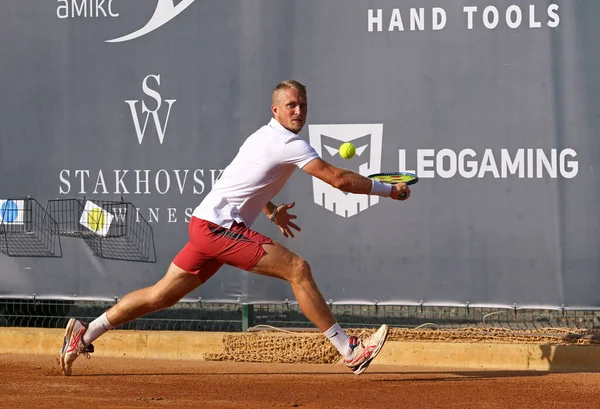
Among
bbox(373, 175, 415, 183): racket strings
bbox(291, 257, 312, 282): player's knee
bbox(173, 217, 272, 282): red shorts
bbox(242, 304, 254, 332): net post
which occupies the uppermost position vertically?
bbox(373, 175, 415, 183): racket strings

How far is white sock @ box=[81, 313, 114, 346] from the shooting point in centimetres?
705

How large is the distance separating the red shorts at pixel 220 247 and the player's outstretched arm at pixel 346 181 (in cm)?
52

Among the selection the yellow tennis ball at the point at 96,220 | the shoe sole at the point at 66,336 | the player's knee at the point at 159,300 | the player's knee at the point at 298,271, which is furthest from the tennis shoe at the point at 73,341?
the yellow tennis ball at the point at 96,220

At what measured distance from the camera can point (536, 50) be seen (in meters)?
8.03

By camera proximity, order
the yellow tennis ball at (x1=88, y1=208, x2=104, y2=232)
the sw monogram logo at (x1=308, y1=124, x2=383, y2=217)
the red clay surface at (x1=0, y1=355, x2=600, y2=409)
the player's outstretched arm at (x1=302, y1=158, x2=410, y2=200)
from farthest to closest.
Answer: the yellow tennis ball at (x1=88, y1=208, x2=104, y2=232)
the sw monogram logo at (x1=308, y1=124, x2=383, y2=217)
the player's outstretched arm at (x1=302, y1=158, x2=410, y2=200)
the red clay surface at (x1=0, y1=355, x2=600, y2=409)

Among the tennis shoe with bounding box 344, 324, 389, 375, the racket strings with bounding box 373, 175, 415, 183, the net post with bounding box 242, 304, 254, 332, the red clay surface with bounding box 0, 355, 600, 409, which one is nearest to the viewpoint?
the red clay surface with bounding box 0, 355, 600, 409

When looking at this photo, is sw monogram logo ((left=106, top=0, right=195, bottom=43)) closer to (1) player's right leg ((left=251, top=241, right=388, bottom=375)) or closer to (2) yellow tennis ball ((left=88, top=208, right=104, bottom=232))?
(2) yellow tennis ball ((left=88, top=208, right=104, bottom=232))

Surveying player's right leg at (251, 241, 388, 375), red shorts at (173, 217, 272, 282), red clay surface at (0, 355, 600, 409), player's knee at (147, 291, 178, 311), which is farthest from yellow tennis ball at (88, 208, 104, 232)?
player's right leg at (251, 241, 388, 375)

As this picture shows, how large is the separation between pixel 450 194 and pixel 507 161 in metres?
0.48

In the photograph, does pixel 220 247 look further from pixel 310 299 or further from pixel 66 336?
pixel 66 336

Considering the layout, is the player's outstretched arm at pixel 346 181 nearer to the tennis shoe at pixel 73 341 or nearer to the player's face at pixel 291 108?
the player's face at pixel 291 108

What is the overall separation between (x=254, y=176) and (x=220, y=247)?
0.47 metres

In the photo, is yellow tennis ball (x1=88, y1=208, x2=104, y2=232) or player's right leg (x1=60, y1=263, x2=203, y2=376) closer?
player's right leg (x1=60, y1=263, x2=203, y2=376)

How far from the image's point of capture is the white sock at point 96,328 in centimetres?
705
